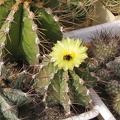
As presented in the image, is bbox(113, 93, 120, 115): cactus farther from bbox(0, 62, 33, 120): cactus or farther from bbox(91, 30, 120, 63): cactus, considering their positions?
bbox(0, 62, 33, 120): cactus

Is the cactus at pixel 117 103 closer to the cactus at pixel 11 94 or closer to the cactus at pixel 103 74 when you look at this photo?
the cactus at pixel 103 74

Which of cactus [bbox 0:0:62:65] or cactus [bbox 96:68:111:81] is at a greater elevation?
cactus [bbox 0:0:62:65]

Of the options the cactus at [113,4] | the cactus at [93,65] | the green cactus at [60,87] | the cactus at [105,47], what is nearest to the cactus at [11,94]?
the green cactus at [60,87]

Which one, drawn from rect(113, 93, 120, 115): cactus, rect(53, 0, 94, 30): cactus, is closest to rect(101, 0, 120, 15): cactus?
rect(53, 0, 94, 30): cactus

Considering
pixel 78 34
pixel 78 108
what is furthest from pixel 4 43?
pixel 78 34

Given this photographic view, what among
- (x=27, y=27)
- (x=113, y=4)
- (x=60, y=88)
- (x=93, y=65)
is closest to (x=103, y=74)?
(x=93, y=65)

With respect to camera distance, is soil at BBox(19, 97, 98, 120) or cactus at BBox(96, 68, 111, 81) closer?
soil at BBox(19, 97, 98, 120)

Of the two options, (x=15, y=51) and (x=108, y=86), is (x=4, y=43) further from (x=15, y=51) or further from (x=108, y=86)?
(x=108, y=86)

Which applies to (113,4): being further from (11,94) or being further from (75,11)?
(11,94)
